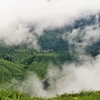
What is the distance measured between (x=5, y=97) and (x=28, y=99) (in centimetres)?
109

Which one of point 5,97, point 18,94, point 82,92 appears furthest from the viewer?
point 82,92

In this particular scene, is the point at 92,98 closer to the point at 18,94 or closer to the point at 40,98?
the point at 40,98

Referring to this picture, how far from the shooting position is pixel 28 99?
12.2 meters

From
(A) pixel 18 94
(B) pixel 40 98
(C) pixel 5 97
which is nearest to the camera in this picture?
(C) pixel 5 97

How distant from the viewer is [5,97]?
11.5 m

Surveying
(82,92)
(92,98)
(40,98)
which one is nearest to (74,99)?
(92,98)

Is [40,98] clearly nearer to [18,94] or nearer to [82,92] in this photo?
[18,94]

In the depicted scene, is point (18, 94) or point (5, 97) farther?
point (18, 94)

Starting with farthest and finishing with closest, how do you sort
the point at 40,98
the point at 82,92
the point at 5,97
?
the point at 82,92, the point at 40,98, the point at 5,97

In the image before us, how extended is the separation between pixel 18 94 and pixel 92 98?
131 inches

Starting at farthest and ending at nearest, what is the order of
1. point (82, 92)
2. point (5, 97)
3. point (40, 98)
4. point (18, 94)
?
point (82, 92)
point (40, 98)
point (18, 94)
point (5, 97)

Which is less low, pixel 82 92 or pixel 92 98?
pixel 82 92

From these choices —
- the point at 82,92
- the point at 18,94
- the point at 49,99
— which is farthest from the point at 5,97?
the point at 82,92

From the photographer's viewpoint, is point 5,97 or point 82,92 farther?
point 82,92
